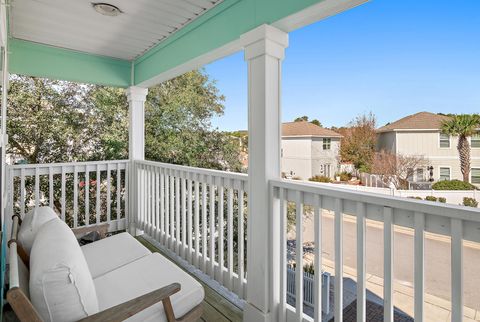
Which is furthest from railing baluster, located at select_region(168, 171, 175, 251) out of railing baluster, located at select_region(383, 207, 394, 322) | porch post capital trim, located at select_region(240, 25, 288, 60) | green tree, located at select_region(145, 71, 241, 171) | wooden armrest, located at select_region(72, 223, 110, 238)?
green tree, located at select_region(145, 71, 241, 171)

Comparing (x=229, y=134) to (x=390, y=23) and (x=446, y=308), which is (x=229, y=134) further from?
(x=446, y=308)

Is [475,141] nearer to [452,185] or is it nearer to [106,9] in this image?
[452,185]

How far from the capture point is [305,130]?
8.58 feet

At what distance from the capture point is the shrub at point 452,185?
128 cm

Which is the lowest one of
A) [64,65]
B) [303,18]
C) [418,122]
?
[418,122]

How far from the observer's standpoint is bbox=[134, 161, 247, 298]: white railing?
2451 millimetres

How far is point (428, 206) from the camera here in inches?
50.3

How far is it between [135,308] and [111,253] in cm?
107

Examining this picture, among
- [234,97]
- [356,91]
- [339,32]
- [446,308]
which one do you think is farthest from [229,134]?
[446,308]

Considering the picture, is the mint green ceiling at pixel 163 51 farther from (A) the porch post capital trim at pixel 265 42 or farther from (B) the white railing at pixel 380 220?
(B) the white railing at pixel 380 220

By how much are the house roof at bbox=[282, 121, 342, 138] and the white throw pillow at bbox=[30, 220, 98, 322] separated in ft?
5.55

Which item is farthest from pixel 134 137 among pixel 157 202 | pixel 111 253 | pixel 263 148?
pixel 263 148

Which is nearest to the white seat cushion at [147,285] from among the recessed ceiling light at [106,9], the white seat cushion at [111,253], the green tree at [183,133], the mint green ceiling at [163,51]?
the white seat cushion at [111,253]

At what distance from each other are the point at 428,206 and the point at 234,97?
6603 millimetres
